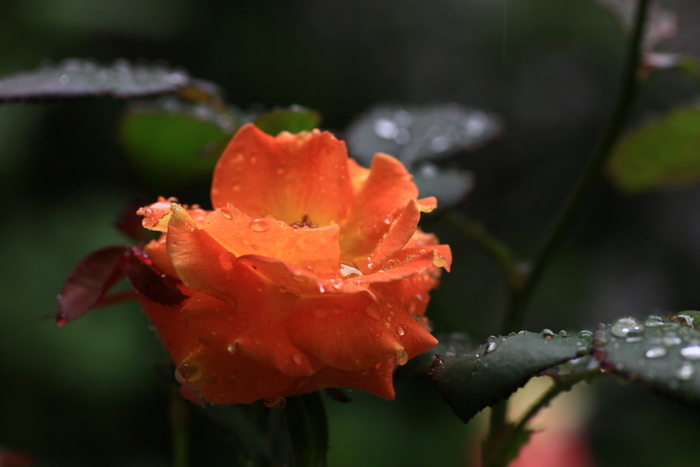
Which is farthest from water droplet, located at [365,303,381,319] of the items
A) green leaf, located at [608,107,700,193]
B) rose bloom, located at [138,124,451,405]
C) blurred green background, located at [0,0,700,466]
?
blurred green background, located at [0,0,700,466]

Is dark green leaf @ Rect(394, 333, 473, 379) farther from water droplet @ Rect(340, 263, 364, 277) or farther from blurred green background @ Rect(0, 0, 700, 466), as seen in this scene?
blurred green background @ Rect(0, 0, 700, 466)

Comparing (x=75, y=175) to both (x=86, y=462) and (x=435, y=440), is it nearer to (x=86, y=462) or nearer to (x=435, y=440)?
(x=86, y=462)

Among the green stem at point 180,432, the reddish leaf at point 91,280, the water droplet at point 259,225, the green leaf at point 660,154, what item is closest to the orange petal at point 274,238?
the water droplet at point 259,225

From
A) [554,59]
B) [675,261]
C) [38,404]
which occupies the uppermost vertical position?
[554,59]

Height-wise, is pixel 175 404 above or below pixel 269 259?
below

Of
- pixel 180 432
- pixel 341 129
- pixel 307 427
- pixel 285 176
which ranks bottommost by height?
pixel 341 129

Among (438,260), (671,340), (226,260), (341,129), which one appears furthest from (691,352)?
(341,129)

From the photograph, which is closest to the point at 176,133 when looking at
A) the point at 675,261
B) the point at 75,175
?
the point at 75,175

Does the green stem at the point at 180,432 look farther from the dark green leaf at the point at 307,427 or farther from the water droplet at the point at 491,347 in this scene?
the water droplet at the point at 491,347

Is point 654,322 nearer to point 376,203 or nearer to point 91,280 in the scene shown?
point 376,203
